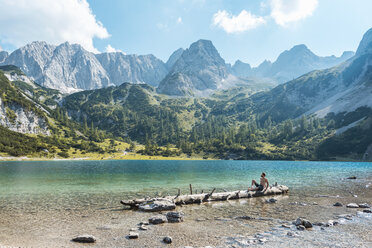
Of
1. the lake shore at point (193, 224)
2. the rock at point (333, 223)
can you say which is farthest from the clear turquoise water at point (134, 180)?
the rock at point (333, 223)

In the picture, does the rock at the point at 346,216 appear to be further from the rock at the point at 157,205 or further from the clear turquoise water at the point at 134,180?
the clear turquoise water at the point at 134,180

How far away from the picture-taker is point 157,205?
30844mm

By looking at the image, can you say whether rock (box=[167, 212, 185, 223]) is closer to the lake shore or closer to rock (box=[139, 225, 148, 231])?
the lake shore

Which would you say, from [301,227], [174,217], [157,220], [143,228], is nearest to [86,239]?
[143,228]

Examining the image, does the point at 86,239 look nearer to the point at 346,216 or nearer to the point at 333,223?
the point at 333,223

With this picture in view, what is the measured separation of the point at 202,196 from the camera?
36.0 m

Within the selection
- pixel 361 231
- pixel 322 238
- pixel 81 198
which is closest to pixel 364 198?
pixel 361 231

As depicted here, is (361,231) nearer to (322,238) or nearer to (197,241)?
(322,238)

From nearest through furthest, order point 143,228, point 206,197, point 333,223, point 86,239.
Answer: point 86,239 < point 143,228 < point 333,223 < point 206,197

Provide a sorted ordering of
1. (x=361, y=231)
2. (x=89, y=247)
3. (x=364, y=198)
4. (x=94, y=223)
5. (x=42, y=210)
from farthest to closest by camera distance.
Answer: (x=364, y=198), (x=42, y=210), (x=94, y=223), (x=361, y=231), (x=89, y=247)

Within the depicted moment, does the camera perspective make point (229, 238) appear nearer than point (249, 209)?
Yes

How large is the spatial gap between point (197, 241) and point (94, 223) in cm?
1183

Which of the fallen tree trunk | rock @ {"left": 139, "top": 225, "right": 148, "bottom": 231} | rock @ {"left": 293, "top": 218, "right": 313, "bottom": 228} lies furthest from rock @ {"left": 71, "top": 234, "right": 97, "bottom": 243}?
rock @ {"left": 293, "top": 218, "right": 313, "bottom": 228}

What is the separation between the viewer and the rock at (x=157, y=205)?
30.3 metres
